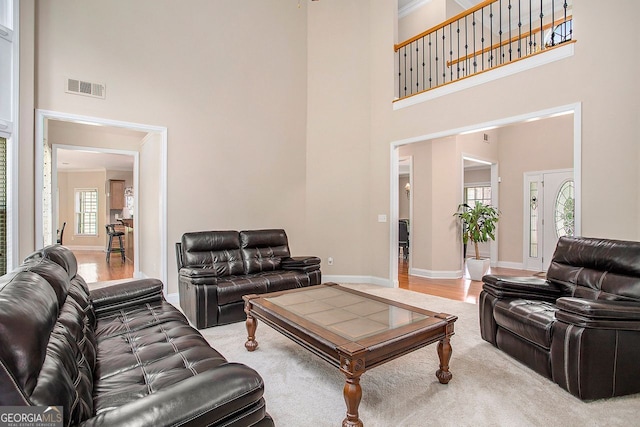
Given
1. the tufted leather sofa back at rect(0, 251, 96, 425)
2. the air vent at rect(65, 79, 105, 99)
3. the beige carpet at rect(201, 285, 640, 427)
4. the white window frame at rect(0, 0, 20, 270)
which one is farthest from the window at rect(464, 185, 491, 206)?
the white window frame at rect(0, 0, 20, 270)

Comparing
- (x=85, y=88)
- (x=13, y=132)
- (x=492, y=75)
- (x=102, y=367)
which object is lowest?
(x=102, y=367)

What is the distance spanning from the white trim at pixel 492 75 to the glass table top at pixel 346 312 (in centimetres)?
335

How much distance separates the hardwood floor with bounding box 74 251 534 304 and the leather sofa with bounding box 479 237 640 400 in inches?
70.2

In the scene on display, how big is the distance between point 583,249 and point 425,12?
18.7ft

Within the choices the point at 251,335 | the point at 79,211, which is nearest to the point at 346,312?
the point at 251,335

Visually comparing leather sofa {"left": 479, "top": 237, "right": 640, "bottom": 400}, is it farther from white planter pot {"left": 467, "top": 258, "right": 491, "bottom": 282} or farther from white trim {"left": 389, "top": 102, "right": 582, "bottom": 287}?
white planter pot {"left": 467, "top": 258, "right": 491, "bottom": 282}

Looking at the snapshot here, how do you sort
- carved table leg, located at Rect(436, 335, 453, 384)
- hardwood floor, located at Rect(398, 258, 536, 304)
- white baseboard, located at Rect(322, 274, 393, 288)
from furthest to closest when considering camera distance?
white baseboard, located at Rect(322, 274, 393, 288) → hardwood floor, located at Rect(398, 258, 536, 304) → carved table leg, located at Rect(436, 335, 453, 384)

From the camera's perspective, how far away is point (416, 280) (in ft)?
19.3

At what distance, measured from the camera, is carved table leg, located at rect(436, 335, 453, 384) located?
2.28 metres

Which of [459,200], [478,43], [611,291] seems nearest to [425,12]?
[478,43]

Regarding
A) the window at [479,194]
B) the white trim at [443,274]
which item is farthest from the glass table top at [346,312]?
the window at [479,194]

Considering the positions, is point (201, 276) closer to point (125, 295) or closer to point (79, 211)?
point (125, 295)

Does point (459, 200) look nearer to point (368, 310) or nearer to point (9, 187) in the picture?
point (368, 310)

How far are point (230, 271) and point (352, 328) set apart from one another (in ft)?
7.61
